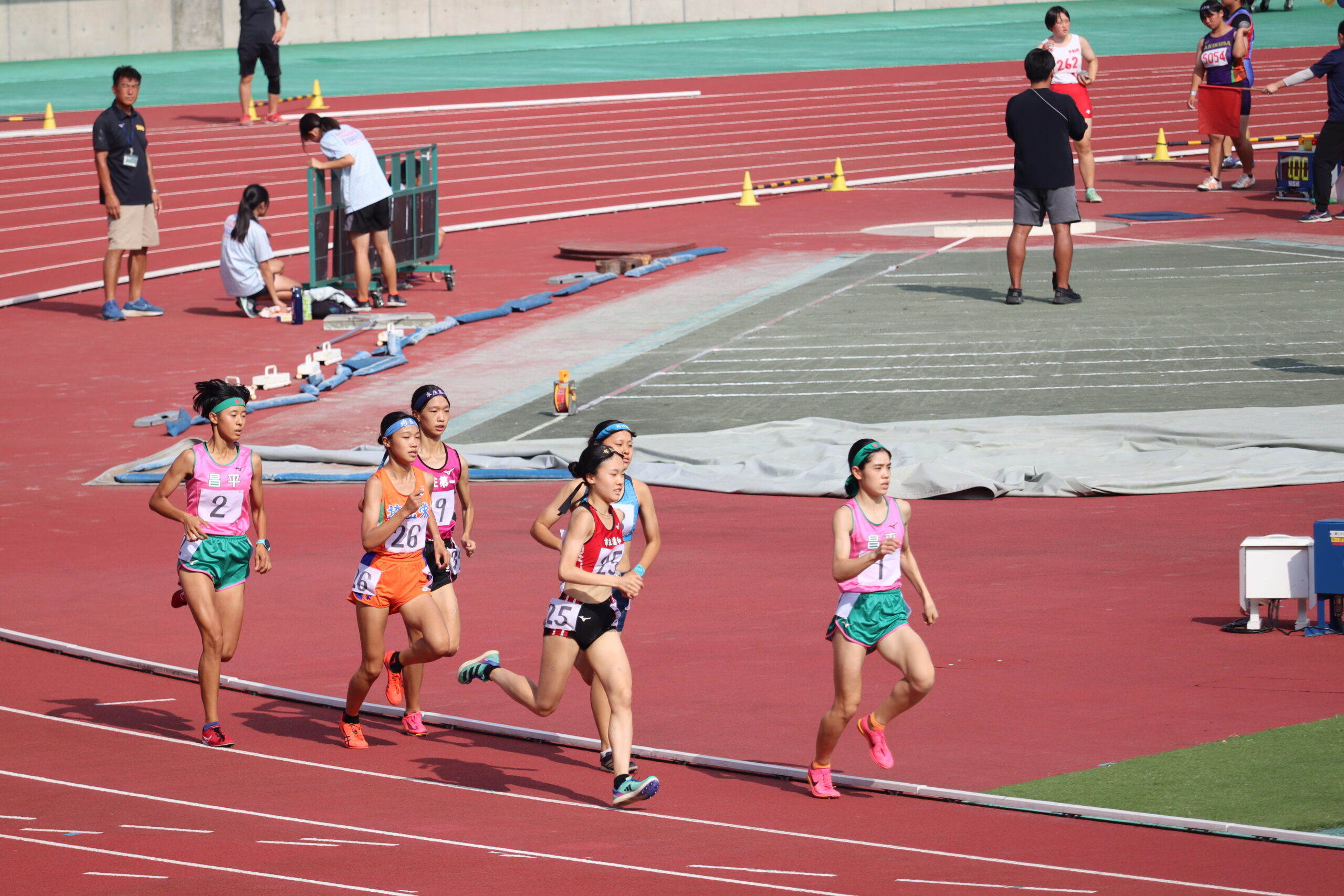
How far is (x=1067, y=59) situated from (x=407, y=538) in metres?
19.0

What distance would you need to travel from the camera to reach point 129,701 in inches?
375

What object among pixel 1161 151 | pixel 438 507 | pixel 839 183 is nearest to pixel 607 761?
pixel 438 507

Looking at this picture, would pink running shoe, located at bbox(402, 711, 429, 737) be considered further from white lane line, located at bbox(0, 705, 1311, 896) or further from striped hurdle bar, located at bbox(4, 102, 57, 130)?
striped hurdle bar, located at bbox(4, 102, 57, 130)

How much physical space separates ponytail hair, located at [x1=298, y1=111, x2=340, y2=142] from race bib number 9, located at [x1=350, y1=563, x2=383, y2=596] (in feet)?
38.7

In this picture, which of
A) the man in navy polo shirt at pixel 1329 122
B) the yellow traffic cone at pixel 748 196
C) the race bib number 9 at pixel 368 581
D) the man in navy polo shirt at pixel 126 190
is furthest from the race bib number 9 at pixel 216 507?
the yellow traffic cone at pixel 748 196

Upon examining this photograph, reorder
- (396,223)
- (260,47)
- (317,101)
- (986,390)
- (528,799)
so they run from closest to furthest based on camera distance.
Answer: (528,799) → (986,390) → (396,223) → (260,47) → (317,101)

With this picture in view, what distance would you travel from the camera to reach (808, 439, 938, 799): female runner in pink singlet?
7.52 meters

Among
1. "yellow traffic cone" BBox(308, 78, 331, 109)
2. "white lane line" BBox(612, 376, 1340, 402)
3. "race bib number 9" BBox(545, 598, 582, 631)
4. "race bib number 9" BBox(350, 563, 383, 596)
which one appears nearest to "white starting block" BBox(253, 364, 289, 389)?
"white lane line" BBox(612, 376, 1340, 402)

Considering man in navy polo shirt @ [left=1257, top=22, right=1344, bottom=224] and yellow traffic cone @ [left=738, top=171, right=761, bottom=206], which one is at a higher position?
man in navy polo shirt @ [left=1257, top=22, right=1344, bottom=224]

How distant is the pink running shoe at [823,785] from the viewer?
7.64 meters

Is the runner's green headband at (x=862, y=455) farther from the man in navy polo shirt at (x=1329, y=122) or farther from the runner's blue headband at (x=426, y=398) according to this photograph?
the man in navy polo shirt at (x=1329, y=122)

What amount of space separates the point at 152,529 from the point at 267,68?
932 inches

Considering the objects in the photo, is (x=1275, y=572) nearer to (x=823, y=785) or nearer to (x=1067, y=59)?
(x=823, y=785)

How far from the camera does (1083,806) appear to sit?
7.20 metres
